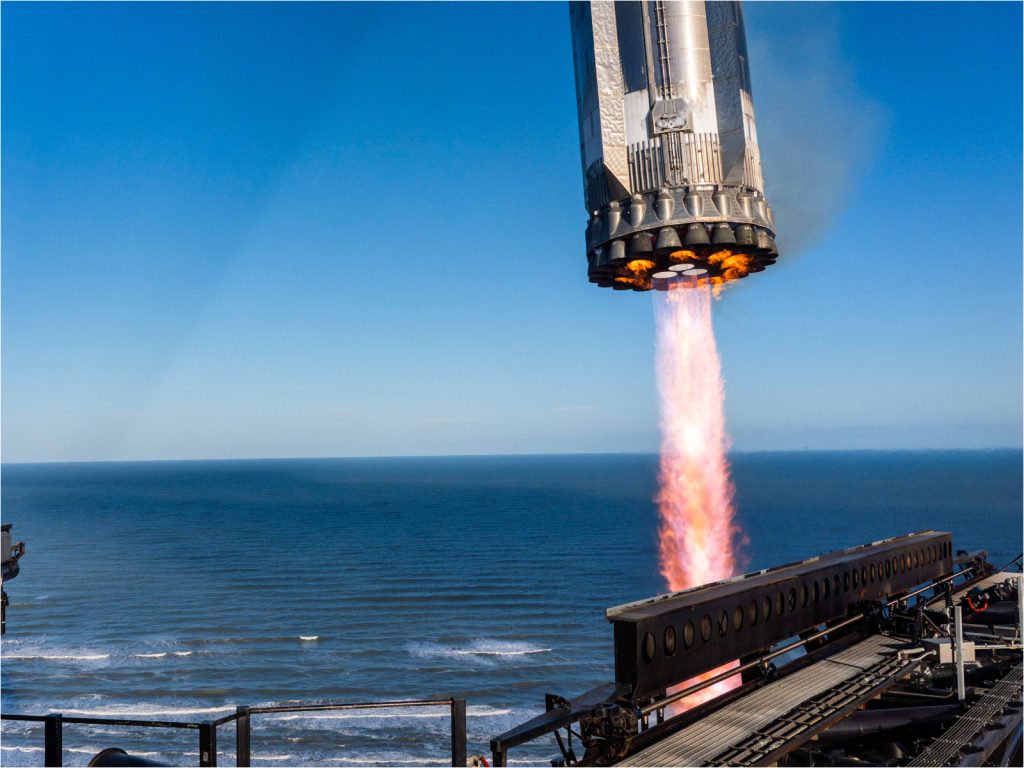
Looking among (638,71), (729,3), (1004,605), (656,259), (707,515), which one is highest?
(729,3)

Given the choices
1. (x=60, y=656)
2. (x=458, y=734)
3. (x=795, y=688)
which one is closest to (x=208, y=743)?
(x=458, y=734)

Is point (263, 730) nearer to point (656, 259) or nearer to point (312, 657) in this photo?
point (312, 657)

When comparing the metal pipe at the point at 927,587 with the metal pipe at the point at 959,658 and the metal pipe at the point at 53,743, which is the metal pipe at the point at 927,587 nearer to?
the metal pipe at the point at 959,658

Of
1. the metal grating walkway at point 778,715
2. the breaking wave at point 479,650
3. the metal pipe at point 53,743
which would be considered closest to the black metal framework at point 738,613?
the metal grating walkway at point 778,715

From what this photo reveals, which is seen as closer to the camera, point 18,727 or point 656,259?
point 656,259

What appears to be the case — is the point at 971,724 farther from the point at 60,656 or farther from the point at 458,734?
Result: the point at 60,656

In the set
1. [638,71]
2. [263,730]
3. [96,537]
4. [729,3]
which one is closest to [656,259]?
[638,71]
